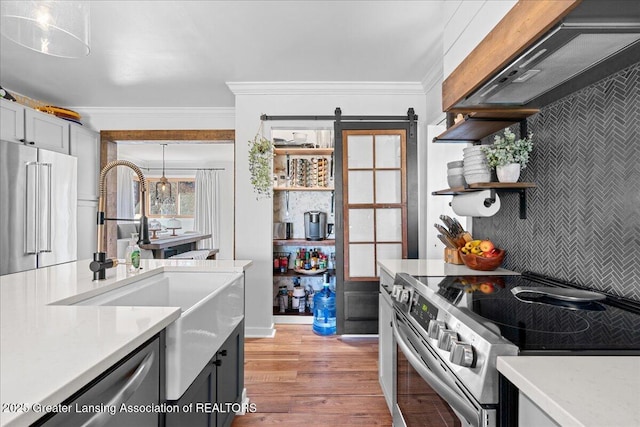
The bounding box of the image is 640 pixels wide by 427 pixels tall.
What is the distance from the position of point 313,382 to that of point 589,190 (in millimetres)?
1996

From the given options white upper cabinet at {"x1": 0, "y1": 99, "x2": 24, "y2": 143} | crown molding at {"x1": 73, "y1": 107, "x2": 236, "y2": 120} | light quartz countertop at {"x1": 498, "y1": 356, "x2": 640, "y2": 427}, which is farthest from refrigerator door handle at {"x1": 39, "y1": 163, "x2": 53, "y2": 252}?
light quartz countertop at {"x1": 498, "y1": 356, "x2": 640, "y2": 427}

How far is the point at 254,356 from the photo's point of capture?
2.79 metres

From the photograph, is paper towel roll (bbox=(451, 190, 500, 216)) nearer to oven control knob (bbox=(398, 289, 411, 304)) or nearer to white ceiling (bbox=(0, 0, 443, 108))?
oven control knob (bbox=(398, 289, 411, 304))

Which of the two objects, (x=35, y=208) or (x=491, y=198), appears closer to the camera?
(x=491, y=198)

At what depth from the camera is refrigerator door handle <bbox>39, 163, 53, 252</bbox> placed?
2.99 meters

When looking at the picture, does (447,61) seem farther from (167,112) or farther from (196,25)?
(167,112)

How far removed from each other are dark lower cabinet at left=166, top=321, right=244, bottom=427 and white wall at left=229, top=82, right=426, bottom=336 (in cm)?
138

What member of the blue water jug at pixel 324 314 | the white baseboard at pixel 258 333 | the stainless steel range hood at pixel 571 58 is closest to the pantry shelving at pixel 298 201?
the blue water jug at pixel 324 314

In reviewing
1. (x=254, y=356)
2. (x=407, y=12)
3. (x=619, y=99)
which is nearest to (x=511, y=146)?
(x=619, y=99)

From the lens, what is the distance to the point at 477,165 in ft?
5.38

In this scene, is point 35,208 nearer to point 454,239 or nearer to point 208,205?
point 454,239

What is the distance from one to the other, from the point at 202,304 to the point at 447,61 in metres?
1.49

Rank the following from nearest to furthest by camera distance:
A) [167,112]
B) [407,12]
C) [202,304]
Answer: [202,304] < [407,12] < [167,112]

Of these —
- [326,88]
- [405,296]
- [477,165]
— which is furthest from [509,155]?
[326,88]
